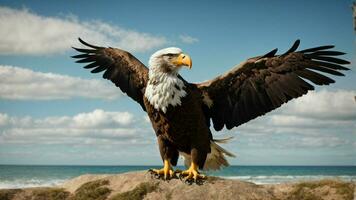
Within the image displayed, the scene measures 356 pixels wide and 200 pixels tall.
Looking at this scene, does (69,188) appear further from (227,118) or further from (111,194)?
(227,118)

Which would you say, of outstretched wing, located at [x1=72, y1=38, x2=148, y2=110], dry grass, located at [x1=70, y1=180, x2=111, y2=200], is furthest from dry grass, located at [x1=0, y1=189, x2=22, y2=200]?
outstretched wing, located at [x1=72, y1=38, x2=148, y2=110]

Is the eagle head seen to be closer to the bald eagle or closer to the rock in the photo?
the bald eagle

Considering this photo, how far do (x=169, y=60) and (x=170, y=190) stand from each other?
23.9ft

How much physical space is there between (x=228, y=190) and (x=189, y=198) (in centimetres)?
117

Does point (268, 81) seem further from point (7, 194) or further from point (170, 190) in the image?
point (7, 194)

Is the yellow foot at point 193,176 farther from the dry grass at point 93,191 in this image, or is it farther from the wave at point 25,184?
the wave at point 25,184

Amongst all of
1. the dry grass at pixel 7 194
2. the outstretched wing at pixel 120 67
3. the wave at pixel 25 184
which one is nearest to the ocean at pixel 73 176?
the wave at pixel 25 184

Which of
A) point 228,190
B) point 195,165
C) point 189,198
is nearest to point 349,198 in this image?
point 228,190

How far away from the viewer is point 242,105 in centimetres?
708

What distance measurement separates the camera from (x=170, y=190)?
12398 mm

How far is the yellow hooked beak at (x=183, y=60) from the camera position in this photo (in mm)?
5551

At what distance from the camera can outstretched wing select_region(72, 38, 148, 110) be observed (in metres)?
6.95

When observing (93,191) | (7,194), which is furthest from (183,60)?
(7,194)

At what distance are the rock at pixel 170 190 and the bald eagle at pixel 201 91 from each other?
4.65 meters
